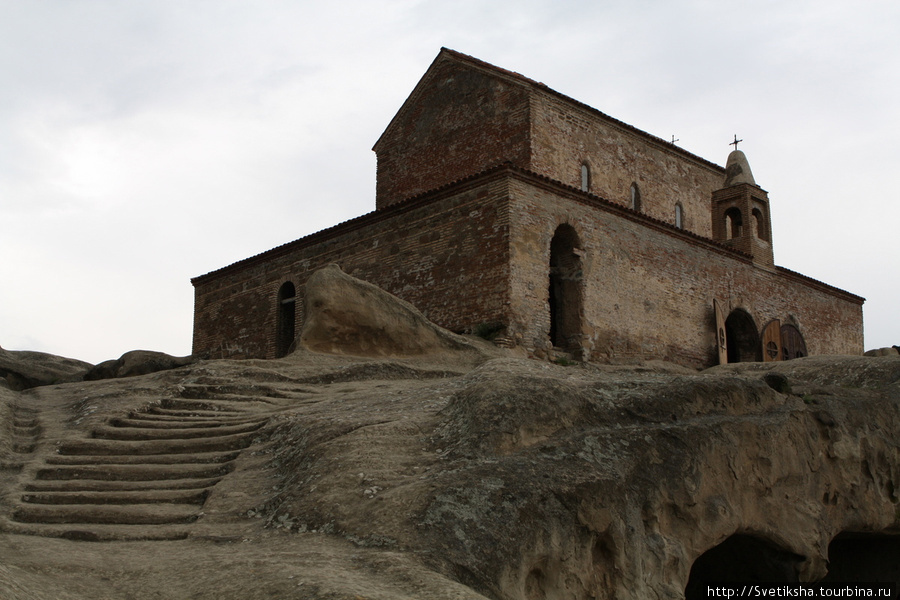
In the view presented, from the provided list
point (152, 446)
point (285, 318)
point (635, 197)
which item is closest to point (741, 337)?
point (635, 197)

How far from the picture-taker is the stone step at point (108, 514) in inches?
286

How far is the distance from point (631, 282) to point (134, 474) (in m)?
13.3

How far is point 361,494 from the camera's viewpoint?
260 inches

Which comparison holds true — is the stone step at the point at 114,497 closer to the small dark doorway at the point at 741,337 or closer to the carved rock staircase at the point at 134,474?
the carved rock staircase at the point at 134,474

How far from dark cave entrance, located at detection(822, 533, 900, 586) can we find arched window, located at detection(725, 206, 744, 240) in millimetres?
14304

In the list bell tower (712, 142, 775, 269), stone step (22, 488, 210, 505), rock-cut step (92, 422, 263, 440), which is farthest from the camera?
bell tower (712, 142, 775, 269)

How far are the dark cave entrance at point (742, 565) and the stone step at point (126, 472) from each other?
465 centimetres

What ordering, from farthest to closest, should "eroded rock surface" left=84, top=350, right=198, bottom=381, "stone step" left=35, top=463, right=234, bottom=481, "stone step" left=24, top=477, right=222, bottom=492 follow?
"eroded rock surface" left=84, top=350, right=198, bottom=381, "stone step" left=35, top=463, right=234, bottom=481, "stone step" left=24, top=477, right=222, bottom=492

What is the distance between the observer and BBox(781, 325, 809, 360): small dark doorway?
2291cm

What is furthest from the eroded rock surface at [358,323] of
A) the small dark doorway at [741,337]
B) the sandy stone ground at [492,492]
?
the small dark doorway at [741,337]

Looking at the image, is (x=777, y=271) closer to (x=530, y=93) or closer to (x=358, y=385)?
(x=530, y=93)

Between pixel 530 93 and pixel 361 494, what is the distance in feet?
54.4

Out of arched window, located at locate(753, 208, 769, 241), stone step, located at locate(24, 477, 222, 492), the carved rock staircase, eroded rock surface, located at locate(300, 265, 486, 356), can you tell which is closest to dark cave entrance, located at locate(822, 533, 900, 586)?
eroded rock surface, located at locate(300, 265, 486, 356)

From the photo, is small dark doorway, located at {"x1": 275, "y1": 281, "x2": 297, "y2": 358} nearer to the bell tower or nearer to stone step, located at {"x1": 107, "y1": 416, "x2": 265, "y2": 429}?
the bell tower
